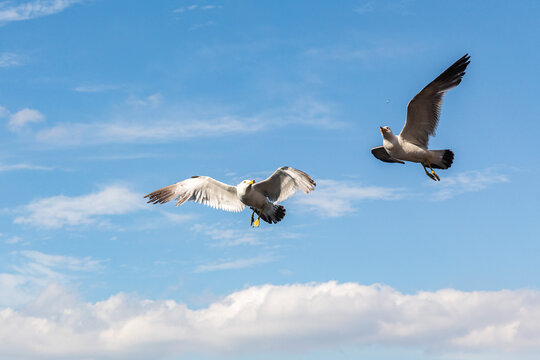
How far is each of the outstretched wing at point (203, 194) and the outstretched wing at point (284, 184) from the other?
2.57 meters

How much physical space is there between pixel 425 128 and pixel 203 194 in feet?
37.3

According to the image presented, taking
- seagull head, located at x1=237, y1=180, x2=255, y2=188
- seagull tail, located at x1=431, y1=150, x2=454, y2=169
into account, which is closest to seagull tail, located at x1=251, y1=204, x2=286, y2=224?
seagull head, located at x1=237, y1=180, x2=255, y2=188

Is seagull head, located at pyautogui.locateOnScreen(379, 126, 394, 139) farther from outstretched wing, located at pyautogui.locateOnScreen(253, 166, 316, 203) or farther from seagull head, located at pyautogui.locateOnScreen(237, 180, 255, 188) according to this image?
seagull head, located at pyautogui.locateOnScreen(237, 180, 255, 188)

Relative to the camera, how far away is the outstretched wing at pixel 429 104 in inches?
1214

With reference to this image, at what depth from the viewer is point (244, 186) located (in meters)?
32.0

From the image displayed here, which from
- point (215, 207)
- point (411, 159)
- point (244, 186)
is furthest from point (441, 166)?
point (215, 207)

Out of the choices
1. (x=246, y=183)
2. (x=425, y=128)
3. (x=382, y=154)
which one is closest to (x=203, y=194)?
(x=246, y=183)

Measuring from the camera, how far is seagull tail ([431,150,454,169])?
31656 millimetres

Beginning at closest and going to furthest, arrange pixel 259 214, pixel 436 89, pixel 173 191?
1. pixel 436 89
2. pixel 259 214
3. pixel 173 191

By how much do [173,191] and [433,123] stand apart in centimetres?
1328

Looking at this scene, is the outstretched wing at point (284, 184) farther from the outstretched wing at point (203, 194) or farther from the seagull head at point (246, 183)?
the outstretched wing at point (203, 194)

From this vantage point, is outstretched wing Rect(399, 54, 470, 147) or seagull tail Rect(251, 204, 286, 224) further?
seagull tail Rect(251, 204, 286, 224)

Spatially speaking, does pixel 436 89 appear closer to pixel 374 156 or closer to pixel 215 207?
pixel 374 156

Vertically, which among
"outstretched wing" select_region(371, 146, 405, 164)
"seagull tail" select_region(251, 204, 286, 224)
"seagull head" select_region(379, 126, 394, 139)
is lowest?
"seagull tail" select_region(251, 204, 286, 224)
